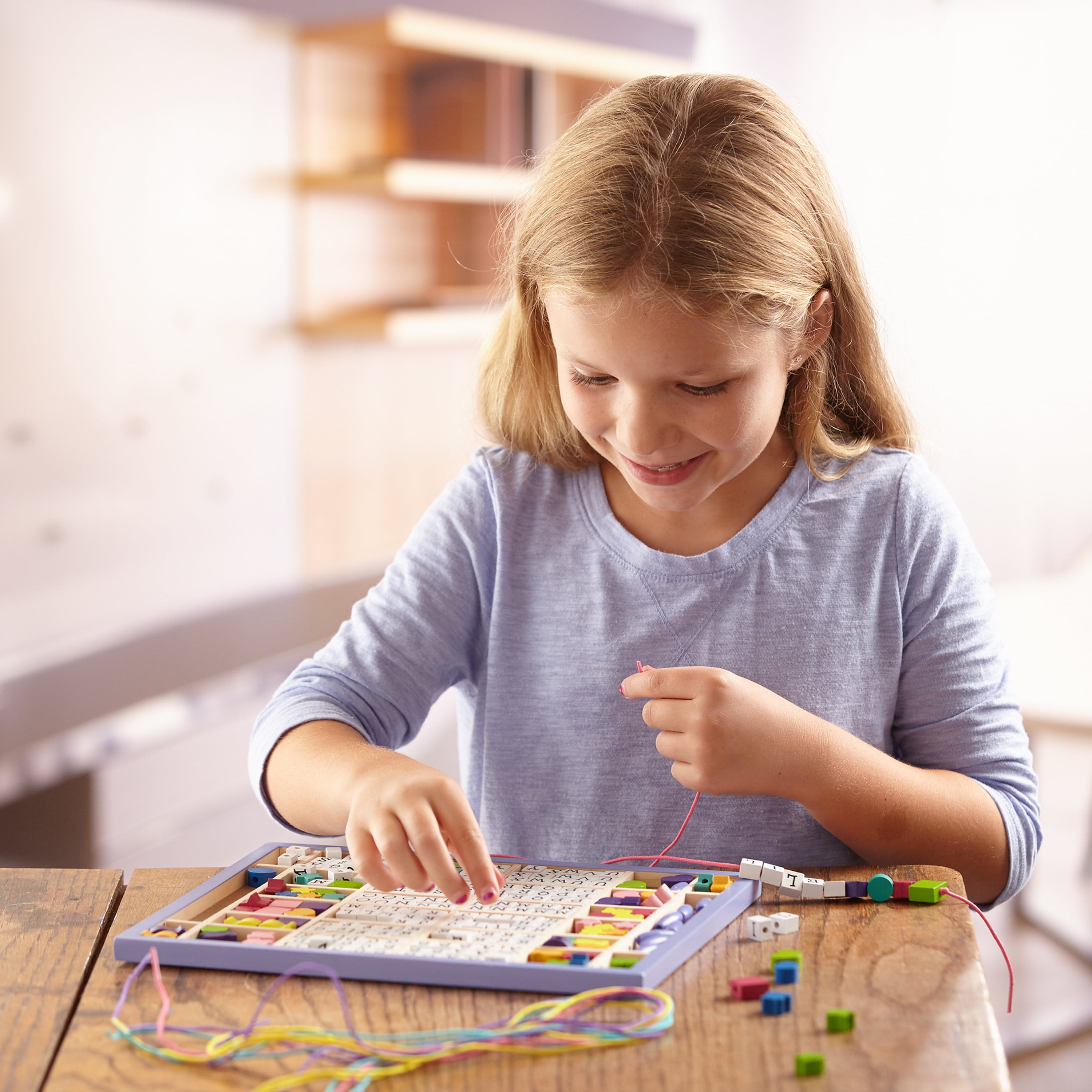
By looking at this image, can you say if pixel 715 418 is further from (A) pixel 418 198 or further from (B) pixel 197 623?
(A) pixel 418 198

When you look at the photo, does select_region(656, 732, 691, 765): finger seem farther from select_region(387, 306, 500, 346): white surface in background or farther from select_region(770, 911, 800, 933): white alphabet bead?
select_region(387, 306, 500, 346): white surface in background

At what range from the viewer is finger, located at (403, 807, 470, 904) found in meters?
0.70

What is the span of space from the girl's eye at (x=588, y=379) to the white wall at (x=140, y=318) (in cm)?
123

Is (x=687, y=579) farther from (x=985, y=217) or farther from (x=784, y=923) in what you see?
(x=985, y=217)

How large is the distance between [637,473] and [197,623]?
145 cm

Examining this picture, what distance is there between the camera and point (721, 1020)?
60cm

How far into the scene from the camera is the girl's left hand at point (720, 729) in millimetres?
784

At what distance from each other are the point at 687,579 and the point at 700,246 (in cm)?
29

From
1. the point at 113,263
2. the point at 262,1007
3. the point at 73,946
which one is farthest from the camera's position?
the point at 113,263

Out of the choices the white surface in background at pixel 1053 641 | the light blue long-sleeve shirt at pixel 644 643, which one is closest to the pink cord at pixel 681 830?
the light blue long-sleeve shirt at pixel 644 643

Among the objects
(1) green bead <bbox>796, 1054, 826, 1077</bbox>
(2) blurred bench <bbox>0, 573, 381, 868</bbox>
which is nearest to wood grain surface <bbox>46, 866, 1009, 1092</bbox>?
(1) green bead <bbox>796, 1054, 826, 1077</bbox>

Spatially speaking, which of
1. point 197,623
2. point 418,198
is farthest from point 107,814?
point 418,198

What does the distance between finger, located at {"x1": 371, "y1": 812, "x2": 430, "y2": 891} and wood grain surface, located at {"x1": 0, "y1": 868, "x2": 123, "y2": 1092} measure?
169 mm

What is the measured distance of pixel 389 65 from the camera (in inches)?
97.0
